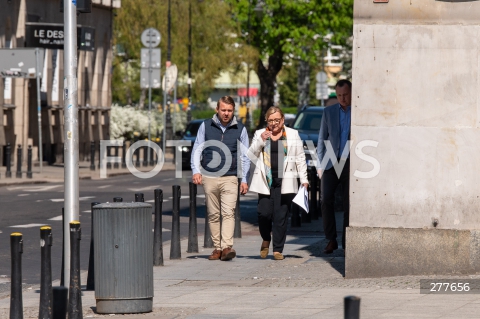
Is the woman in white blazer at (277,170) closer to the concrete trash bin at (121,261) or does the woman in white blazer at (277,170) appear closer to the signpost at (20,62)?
the concrete trash bin at (121,261)

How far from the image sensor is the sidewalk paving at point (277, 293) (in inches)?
353

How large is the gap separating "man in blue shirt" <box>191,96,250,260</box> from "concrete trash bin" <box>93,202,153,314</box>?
348 cm

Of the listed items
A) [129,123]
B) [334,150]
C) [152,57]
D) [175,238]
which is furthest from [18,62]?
[129,123]

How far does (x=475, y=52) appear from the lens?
10695 mm

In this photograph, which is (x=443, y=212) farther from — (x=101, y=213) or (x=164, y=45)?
Result: (x=164, y=45)

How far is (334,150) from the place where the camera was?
12859 mm

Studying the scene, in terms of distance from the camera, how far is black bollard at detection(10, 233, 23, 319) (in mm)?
8289

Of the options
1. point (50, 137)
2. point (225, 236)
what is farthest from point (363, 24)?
point (50, 137)

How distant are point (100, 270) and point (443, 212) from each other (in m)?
3.36

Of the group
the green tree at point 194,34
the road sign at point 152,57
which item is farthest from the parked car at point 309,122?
the green tree at point 194,34

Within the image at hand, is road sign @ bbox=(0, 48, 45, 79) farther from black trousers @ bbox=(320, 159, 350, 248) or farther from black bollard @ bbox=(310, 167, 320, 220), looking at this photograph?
black trousers @ bbox=(320, 159, 350, 248)

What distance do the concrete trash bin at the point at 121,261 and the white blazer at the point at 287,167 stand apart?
143 inches

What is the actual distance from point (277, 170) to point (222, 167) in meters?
0.59

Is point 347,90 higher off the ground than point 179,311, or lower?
higher
